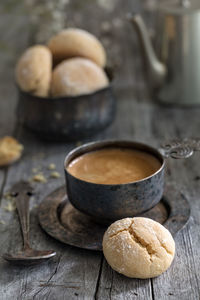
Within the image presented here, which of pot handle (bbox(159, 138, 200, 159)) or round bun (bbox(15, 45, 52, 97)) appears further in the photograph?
round bun (bbox(15, 45, 52, 97))

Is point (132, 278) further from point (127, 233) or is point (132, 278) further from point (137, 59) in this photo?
point (137, 59)

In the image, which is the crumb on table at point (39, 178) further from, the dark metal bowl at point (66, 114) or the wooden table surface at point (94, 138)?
the dark metal bowl at point (66, 114)

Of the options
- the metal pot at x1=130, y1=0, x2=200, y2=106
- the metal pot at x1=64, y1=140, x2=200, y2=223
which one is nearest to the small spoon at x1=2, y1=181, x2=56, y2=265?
the metal pot at x1=64, y1=140, x2=200, y2=223

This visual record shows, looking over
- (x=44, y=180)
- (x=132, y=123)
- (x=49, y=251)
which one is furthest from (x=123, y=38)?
(x=49, y=251)

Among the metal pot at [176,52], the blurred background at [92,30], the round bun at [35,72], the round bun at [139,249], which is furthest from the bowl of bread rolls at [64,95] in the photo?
the round bun at [139,249]

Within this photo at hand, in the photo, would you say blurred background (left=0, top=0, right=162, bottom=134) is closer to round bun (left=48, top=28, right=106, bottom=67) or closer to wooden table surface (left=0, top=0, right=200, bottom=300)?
wooden table surface (left=0, top=0, right=200, bottom=300)

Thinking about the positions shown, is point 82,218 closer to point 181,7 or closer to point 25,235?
point 25,235
